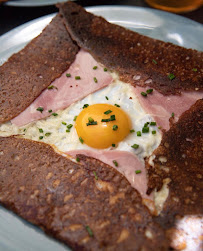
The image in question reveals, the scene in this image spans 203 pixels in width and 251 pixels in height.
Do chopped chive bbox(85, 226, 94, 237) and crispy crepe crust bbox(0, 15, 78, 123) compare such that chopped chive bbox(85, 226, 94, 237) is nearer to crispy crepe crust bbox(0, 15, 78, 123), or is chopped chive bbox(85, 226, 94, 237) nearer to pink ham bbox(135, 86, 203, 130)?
pink ham bbox(135, 86, 203, 130)

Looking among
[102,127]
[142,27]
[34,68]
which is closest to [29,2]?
[34,68]

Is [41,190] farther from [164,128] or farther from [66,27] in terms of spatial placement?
[66,27]

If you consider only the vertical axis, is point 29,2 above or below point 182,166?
above

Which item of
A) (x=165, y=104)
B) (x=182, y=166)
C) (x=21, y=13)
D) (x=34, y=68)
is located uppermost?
(x=21, y=13)

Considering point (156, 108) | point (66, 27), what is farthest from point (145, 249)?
point (66, 27)

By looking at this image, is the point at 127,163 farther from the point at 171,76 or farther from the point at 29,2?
the point at 29,2

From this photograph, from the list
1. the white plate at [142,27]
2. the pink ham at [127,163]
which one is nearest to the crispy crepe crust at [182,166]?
the pink ham at [127,163]

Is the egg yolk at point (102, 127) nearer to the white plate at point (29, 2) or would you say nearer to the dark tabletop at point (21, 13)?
the white plate at point (29, 2)
